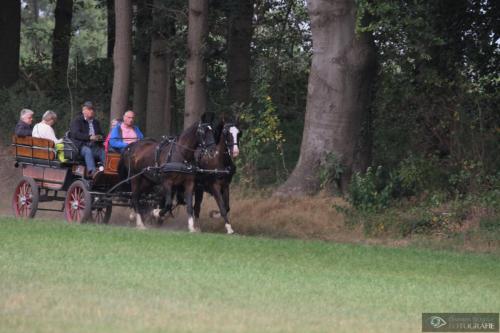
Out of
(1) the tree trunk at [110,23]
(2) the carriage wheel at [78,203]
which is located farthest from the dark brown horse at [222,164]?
(1) the tree trunk at [110,23]

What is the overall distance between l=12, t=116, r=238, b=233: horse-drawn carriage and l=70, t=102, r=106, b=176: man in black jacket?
0.78 feet

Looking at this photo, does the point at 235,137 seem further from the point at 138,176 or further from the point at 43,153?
the point at 43,153

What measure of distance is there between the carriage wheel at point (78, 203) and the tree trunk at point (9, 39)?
14.6 meters

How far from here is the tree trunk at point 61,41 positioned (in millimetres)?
38594

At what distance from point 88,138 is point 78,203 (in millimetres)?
1187

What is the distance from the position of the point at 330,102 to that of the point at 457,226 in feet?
14.5

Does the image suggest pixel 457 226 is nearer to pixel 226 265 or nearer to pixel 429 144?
pixel 429 144

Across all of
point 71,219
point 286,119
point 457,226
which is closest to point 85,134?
point 71,219

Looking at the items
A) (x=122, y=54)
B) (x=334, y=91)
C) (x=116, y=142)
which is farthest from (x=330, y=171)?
(x=122, y=54)

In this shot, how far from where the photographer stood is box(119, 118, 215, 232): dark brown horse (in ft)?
71.5

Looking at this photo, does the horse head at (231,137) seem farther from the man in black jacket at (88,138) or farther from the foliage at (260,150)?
the foliage at (260,150)

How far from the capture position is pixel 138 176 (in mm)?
22750

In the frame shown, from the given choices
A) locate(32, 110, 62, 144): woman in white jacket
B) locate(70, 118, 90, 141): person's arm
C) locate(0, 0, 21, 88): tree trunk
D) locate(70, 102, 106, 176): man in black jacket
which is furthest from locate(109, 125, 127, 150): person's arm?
locate(0, 0, 21, 88): tree trunk

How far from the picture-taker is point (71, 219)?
2288 cm
